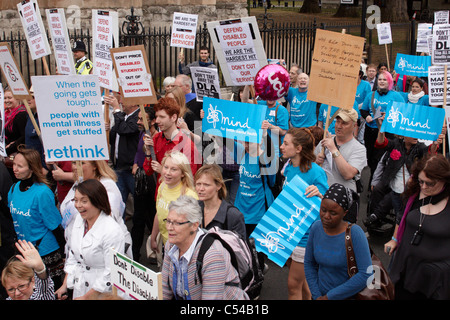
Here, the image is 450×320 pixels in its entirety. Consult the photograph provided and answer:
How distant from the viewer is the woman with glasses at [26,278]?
4191 millimetres

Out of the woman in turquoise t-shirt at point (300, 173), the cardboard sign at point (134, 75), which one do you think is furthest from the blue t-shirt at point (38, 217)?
the woman in turquoise t-shirt at point (300, 173)

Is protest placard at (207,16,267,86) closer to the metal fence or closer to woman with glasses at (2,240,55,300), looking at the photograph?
woman with glasses at (2,240,55,300)

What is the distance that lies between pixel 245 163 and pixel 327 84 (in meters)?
1.16

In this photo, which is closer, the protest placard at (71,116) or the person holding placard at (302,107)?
the protest placard at (71,116)

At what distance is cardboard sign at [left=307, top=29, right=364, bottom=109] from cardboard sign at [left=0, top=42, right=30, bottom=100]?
11.2 feet

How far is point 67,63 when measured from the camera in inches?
282

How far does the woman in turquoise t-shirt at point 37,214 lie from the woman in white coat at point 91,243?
76cm

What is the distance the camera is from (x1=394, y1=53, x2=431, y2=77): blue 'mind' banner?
1234 centimetres

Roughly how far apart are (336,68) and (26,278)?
11.6 ft

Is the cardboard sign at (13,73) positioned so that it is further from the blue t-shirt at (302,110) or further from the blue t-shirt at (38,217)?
the blue t-shirt at (302,110)

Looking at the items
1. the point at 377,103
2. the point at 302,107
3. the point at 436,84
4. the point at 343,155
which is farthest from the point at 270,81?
the point at 377,103

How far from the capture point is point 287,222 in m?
5.06
